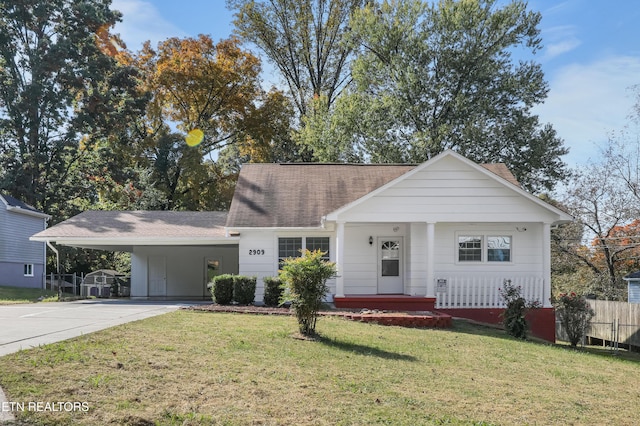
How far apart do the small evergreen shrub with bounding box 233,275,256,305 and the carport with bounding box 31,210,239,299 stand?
2517 millimetres

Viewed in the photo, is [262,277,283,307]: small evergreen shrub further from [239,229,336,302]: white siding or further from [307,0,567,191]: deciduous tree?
[307,0,567,191]: deciduous tree

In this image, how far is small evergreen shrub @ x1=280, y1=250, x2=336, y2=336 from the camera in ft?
35.6

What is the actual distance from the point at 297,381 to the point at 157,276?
18.7m

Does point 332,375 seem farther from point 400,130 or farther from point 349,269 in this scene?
point 400,130

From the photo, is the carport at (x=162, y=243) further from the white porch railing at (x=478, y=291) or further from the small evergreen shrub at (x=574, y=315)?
the small evergreen shrub at (x=574, y=315)

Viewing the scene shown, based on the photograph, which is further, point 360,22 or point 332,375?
point 360,22

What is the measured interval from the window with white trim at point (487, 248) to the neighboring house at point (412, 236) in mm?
33

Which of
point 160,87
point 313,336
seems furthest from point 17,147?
point 313,336

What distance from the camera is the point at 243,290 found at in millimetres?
16953

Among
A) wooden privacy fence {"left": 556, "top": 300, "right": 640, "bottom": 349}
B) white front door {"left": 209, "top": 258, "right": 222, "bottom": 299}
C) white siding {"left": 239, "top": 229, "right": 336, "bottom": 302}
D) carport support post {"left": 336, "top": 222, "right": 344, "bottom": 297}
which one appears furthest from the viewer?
white front door {"left": 209, "top": 258, "right": 222, "bottom": 299}

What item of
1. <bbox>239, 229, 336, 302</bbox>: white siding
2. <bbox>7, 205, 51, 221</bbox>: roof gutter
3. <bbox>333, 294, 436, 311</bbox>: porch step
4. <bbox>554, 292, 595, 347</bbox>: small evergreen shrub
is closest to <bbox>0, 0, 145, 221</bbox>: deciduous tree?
<bbox>7, 205, 51, 221</bbox>: roof gutter

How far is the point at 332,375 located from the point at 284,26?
34.4 m

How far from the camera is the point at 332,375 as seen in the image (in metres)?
7.88

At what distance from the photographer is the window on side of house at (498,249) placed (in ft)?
60.4
